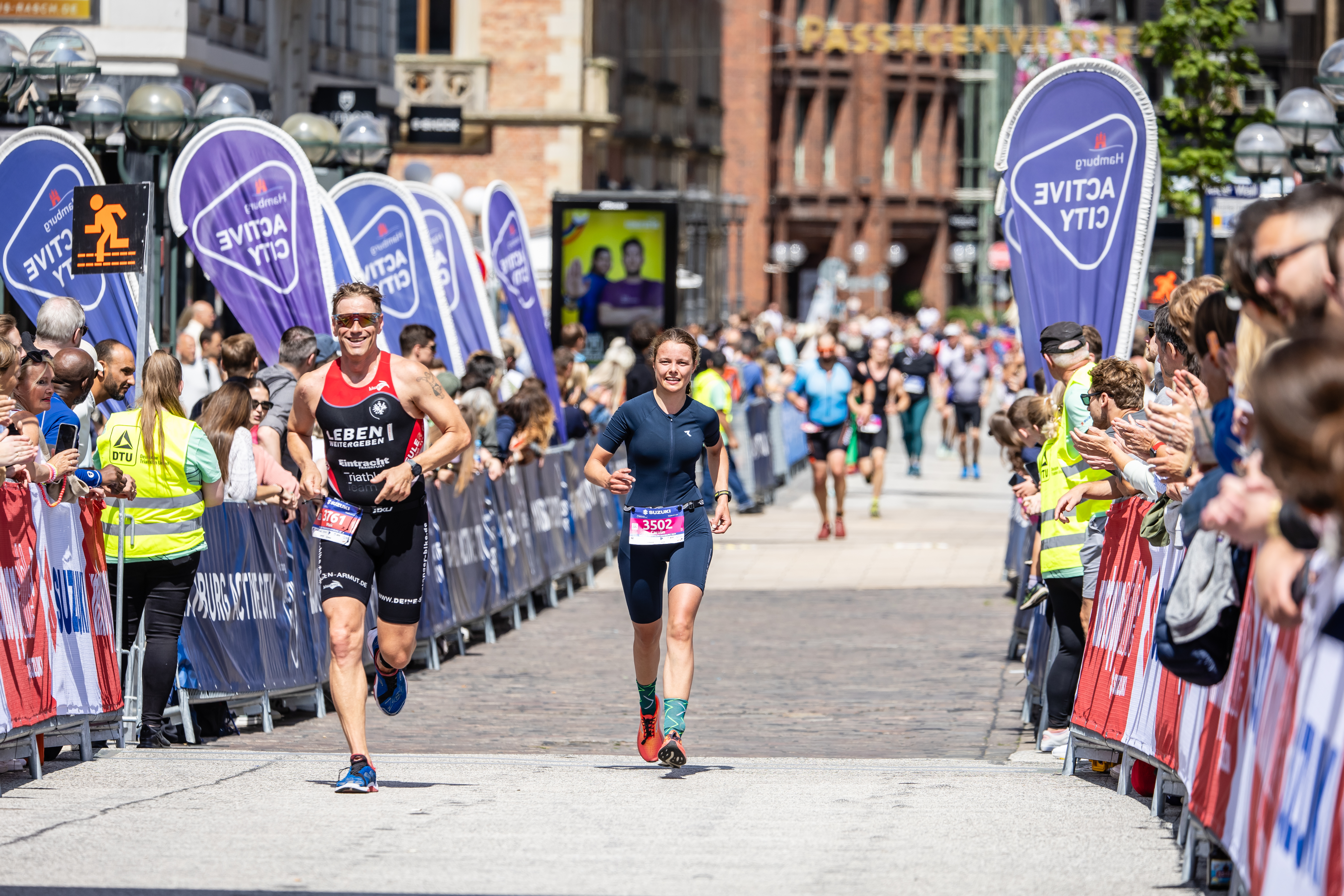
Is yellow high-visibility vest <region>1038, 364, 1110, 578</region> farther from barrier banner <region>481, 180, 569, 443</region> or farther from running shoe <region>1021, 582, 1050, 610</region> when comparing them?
barrier banner <region>481, 180, 569, 443</region>

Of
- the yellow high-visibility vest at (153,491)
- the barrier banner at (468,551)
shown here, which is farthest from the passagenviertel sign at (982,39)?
the yellow high-visibility vest at (153,491)

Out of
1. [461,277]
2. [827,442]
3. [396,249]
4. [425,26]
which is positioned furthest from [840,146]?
[396,249]

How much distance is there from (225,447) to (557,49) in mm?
32920

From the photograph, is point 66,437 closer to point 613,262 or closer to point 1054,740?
point 1054,740

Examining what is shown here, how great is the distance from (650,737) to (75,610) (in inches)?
93.0

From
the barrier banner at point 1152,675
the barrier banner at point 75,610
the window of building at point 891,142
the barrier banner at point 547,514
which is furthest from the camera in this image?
the window of building at point 891,142

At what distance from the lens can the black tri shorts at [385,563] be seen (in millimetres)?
8180

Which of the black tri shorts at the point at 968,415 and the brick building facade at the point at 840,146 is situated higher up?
the brick building facade at the point at 840,146

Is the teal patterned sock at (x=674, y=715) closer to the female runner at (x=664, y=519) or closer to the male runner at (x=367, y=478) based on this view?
the female runner at (x=664, y=519)

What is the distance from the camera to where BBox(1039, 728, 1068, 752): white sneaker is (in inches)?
372

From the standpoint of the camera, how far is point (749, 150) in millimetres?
70188

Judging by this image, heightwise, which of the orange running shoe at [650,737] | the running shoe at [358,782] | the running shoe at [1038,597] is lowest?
the orange running shoe at [650,737]

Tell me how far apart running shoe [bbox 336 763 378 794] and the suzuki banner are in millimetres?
5599

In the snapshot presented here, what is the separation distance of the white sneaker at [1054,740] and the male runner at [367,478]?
2.88 metres
